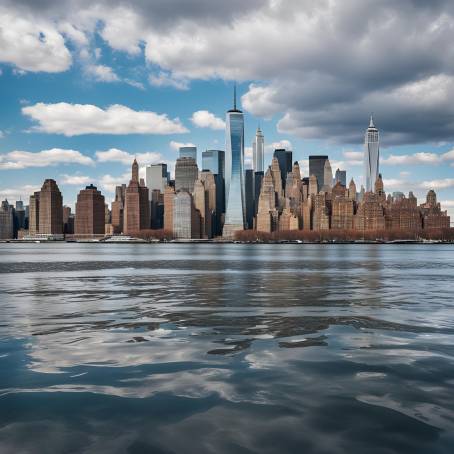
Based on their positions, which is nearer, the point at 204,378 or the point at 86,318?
the point at 204,378

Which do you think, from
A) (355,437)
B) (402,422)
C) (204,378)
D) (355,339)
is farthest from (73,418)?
(355,339)

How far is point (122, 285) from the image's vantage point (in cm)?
5578

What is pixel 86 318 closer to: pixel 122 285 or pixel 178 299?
pixel 178 299

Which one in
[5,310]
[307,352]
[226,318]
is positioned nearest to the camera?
[307,352]

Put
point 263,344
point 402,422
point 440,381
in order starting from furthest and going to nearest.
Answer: point 263,344 → point 440,381 → point 402,422

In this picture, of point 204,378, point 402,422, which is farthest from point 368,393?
point 204,378

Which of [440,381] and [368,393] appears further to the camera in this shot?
[440,381]

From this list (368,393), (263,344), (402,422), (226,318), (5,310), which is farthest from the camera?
(5,310)

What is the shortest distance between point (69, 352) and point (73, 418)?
803 centimetres

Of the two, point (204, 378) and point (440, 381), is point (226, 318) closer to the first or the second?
point (204, 378)

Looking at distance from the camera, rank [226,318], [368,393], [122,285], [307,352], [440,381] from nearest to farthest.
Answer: [368,393] < [440,381] < [307,352] < [226,318] < [122,285]

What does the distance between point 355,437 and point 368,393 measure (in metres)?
3.54

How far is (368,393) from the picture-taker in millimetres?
15195

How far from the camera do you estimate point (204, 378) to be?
1684 cm
